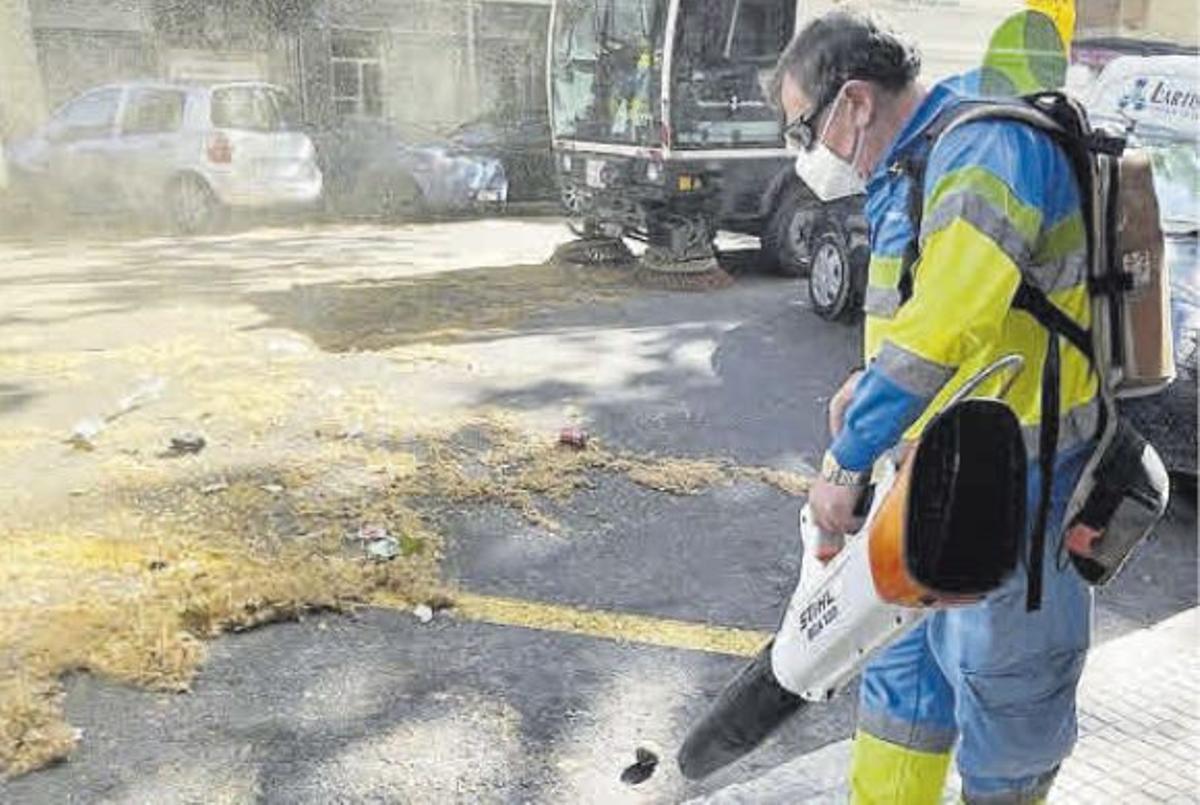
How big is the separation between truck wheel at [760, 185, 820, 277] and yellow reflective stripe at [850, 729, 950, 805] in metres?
8.55

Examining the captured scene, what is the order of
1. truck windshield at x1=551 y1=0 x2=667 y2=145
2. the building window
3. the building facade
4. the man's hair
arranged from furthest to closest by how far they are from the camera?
the building window
the building facade
truck windshield at x1=551 y1=0 x2=667 y2=145
the man's hair

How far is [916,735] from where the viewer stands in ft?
7.09

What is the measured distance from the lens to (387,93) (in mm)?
21984

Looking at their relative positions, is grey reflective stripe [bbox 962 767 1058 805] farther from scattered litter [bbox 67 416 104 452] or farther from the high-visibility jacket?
scattered litter [bbox 67 416 104 452]

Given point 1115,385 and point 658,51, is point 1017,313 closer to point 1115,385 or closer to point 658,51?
point 1115,385

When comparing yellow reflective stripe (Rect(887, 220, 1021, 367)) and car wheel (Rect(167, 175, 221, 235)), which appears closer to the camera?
yellow reflective stripe (Rect(887, 220, 1021, 367))

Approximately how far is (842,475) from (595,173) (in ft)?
30.2

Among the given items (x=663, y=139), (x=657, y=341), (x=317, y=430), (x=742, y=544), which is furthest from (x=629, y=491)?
(x=663, y=139)

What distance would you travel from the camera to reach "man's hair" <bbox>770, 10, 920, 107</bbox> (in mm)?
1930

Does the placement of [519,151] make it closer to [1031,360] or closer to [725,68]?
[725,68]

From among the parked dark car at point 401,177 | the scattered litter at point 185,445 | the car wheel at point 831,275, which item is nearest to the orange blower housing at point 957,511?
the scattered litter at point 185,445

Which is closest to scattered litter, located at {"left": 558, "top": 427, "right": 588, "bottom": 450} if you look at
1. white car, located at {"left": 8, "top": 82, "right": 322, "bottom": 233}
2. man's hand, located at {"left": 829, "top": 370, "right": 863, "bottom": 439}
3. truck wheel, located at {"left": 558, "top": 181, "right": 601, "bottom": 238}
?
man's hand, located at {"left": 829, "top": 370, "right": 863, "bottom": 439}

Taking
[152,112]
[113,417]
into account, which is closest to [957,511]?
[113,417]

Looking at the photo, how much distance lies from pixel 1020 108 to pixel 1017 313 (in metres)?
0.34
